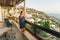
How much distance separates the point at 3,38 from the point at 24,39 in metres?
0.39

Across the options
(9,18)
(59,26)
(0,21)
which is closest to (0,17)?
(0,21)

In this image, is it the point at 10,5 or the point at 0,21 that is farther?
the point at 10,5

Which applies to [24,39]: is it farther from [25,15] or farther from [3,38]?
[25,15]

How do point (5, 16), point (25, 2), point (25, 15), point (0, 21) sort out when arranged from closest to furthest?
point (25, 15)
point (25, 2)
point (0, 21)
point (5, 16)

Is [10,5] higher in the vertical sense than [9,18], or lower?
higher

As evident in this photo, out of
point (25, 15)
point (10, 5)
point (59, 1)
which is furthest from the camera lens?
point (10, 5)

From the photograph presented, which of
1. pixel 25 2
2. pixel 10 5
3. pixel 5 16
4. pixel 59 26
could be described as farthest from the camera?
pixel 10 5

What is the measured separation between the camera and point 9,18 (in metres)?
8.17

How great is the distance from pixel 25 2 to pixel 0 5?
3.31m

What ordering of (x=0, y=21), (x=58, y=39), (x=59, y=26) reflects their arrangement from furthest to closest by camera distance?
1. (x=0, y=21)
2. (x=59, y=26)
3. (x=58, y=39)

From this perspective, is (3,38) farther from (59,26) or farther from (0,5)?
(0,5)

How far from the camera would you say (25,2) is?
535cm

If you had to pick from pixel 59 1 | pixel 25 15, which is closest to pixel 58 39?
pixel 59 1

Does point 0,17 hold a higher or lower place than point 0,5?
lower
